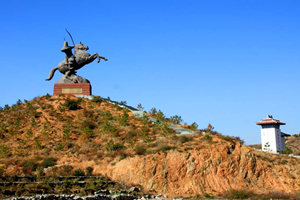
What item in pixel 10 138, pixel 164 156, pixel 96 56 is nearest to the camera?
pixel 164 156

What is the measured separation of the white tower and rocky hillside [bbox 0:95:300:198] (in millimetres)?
11274

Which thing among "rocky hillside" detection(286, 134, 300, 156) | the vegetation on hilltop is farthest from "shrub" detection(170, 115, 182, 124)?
"rocky hillside" detection(286, 134, 300, 156)

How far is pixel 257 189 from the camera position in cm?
2277

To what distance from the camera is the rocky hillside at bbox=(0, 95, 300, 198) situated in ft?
74.4

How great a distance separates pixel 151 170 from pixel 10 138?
12.6 m

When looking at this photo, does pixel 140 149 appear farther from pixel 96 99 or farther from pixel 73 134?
pixel 96 99

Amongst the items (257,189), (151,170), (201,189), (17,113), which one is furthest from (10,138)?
(257,189)

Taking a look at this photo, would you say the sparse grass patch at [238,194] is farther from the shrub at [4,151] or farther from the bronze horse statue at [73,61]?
the bronze horse statue at [73,61]

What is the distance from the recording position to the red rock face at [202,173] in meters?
22.3

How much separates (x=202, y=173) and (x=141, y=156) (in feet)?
13.0

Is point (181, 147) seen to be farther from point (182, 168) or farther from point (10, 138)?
point (10, 138)

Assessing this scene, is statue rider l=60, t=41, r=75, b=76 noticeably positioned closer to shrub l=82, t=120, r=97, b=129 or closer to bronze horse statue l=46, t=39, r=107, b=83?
bronze horse statue l=46, t=39, r=107, b=83

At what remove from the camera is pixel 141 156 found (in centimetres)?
2397

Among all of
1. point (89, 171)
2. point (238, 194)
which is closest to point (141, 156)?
point (89, 171)
